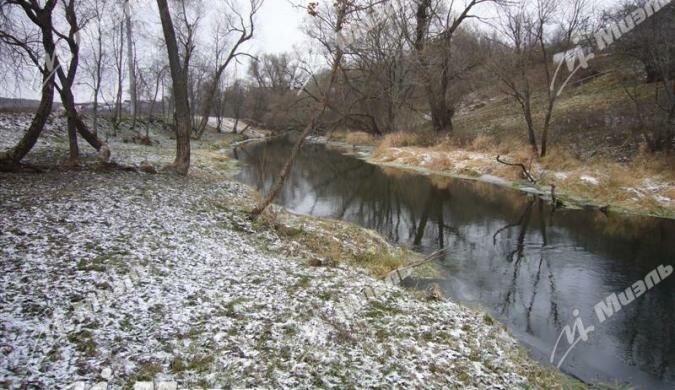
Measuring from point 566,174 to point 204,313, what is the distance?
20377mm

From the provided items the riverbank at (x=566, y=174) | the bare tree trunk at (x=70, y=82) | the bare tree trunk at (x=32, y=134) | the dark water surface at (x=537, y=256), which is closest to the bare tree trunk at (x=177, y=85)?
the bare tree trunk at (x=70, y=82)

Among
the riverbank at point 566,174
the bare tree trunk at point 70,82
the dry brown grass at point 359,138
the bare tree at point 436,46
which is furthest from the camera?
the dry brown grass at point 359,138

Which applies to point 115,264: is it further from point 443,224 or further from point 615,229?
point 615,229

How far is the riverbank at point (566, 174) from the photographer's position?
17.5 metres

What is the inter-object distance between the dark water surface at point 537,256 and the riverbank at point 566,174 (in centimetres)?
117

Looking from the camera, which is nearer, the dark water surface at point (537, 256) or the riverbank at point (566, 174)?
the dark water surface at point (537, 256)

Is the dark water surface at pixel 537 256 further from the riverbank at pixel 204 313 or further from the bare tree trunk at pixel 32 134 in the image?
the bare tree trunk at pixel 32 134

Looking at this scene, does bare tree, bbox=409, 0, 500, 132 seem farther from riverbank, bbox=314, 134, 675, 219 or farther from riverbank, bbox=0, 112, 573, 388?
riverbank, bbox=0, 112, 573, 388

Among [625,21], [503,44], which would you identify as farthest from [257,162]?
[625,21]

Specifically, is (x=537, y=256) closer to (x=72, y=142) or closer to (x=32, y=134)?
(x=32, y=134)

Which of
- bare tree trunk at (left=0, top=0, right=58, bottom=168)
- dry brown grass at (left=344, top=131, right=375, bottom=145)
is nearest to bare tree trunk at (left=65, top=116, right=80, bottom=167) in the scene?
bare tree trunk at (left=0, top=0, right=58, bottom=168)

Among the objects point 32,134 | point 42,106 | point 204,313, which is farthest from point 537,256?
point 42,106

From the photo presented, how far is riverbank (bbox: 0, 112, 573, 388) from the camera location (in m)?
A: 4.99

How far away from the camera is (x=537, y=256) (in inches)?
502
